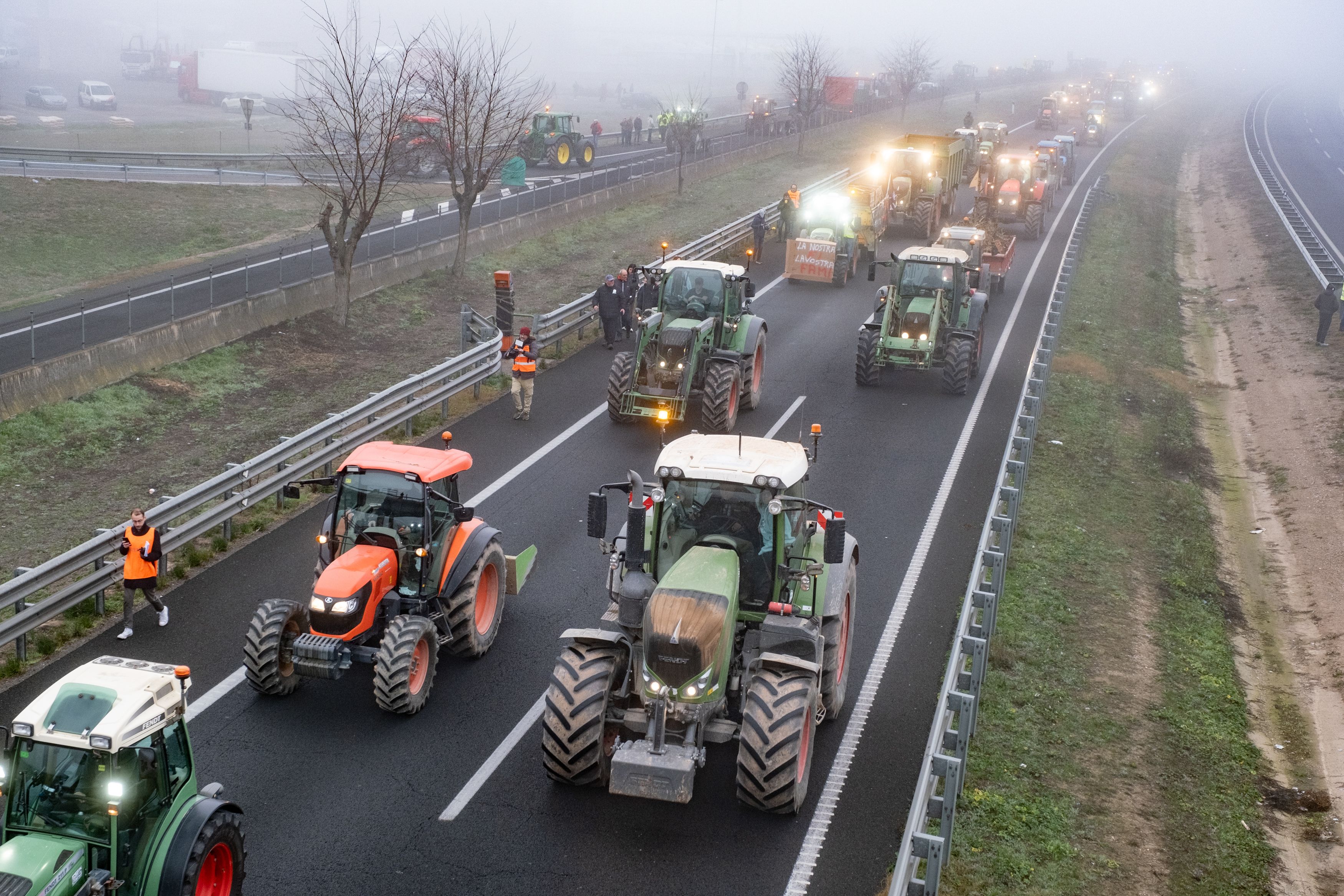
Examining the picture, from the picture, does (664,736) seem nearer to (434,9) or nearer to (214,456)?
(214,456)

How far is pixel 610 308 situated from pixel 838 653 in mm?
14850

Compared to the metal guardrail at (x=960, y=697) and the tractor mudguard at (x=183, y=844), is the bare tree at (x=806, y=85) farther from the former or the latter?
the tractor mudguard at (x=183, y=844)

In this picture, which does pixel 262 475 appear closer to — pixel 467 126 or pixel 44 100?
pixel 467 126

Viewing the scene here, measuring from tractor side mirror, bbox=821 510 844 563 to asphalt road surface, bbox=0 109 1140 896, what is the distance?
1.91 metres

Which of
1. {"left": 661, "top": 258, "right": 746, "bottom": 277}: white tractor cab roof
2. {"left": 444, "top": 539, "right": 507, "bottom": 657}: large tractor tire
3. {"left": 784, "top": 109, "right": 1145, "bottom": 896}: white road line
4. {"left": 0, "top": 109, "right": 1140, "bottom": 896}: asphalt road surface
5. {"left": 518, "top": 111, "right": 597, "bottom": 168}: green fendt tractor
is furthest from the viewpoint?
{"left": 518, "top": 111, "right": 597, "bottom": 168}: green fendt tractor

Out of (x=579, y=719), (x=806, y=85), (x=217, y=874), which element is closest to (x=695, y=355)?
(x=579, y=719)

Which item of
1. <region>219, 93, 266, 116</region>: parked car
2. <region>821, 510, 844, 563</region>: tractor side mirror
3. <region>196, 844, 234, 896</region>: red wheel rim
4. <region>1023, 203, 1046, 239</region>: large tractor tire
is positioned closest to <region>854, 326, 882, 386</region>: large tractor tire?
<region>821, 510, 844, 563</region>: tractor side mirror

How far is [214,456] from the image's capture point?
19.4 m

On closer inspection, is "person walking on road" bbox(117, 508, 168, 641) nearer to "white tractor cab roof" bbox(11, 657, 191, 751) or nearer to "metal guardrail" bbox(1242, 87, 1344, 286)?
"white tractor cab roof" bbox(11, 657, 191, 751)

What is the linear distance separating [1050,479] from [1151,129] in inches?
2845

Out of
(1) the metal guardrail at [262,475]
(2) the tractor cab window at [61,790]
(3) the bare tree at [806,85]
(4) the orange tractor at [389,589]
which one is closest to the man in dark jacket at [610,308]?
(1) the metal guardrail at [262,475]

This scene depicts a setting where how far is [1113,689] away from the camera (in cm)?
1315

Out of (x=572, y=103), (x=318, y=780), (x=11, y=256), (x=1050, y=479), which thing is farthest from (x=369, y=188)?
(x=572, y=103)

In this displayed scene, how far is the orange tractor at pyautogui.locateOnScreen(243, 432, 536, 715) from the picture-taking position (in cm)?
1098
